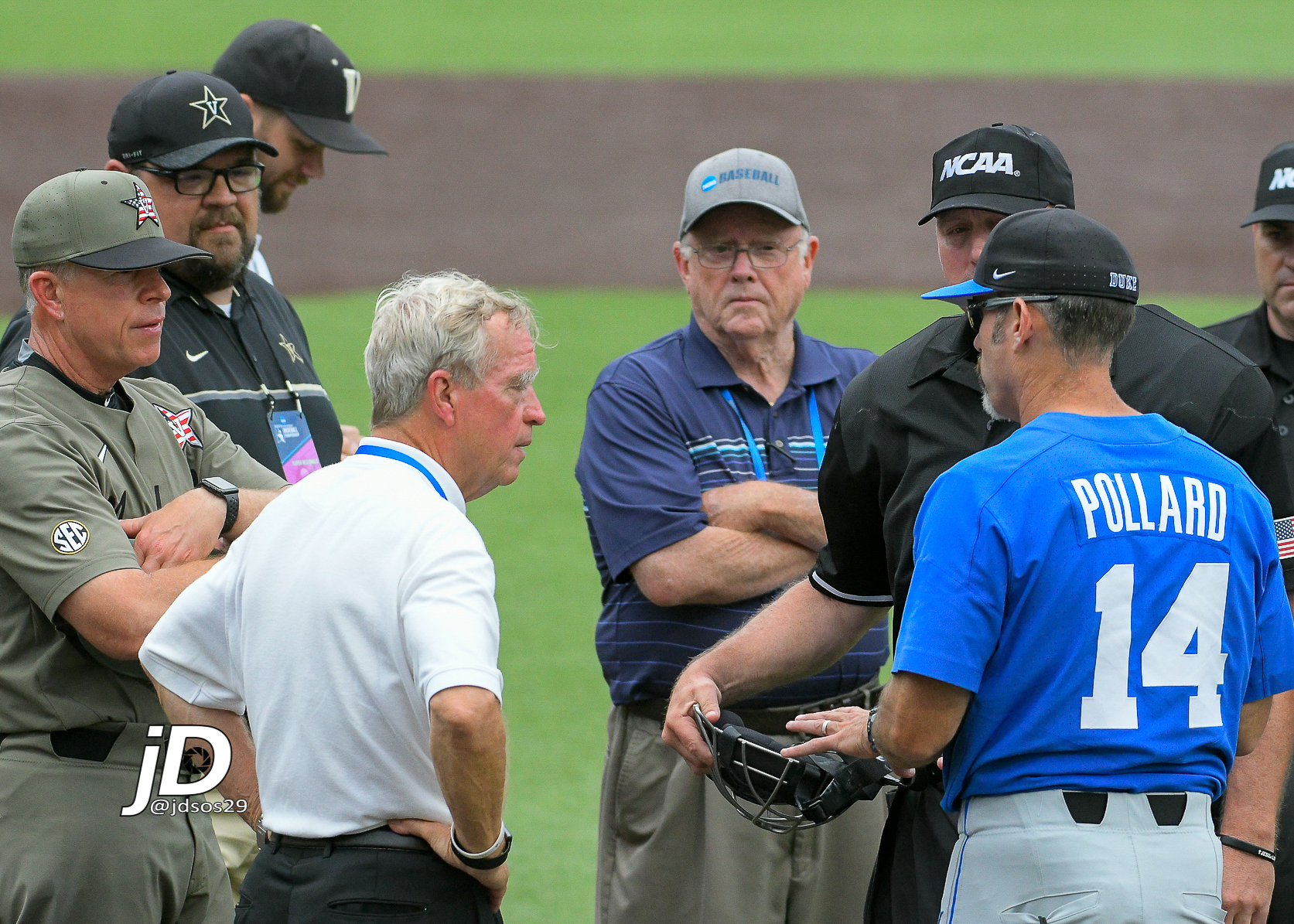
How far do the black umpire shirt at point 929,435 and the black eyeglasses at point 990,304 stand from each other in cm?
28

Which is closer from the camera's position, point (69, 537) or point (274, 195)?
point (69, 537)

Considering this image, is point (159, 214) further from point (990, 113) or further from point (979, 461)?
point (990, 113)

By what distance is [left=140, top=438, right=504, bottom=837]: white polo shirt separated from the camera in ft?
7.76

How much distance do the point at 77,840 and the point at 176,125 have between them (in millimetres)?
1883

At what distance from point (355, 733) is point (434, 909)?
13.1 inches

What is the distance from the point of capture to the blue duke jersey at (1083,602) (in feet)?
7.37

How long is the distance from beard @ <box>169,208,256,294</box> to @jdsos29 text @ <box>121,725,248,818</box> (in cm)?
141

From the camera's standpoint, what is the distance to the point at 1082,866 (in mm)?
2250

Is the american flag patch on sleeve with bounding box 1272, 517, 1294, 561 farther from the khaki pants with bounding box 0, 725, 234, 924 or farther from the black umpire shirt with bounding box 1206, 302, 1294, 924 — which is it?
the khaki pants with bounding box 0, 725, 234, 924

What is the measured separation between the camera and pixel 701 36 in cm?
2766

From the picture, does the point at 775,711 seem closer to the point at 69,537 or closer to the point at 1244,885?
the point at 1244,885

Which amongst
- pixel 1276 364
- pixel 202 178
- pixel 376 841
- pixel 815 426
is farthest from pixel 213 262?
pixel 1276 364

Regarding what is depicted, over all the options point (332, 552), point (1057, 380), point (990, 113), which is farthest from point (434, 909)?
point (990, 113)

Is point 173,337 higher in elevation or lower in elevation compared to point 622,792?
higher
